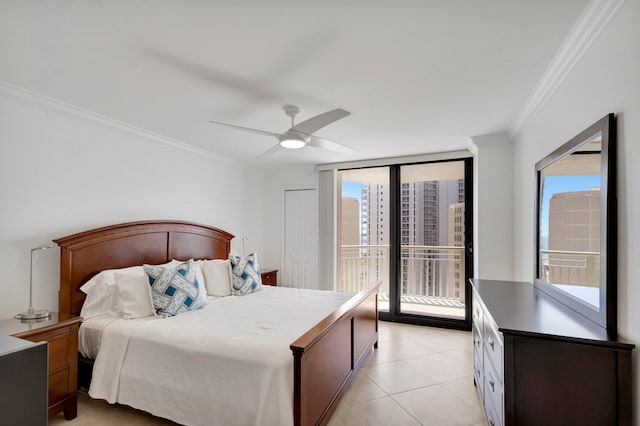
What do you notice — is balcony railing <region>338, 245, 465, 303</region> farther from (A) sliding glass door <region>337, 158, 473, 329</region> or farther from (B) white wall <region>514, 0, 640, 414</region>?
(B) white wall <region>514, 0, 640, 414</region>

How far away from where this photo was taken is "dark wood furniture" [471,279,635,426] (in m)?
1.30

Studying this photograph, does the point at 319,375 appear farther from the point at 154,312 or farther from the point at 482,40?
the point at 482,40

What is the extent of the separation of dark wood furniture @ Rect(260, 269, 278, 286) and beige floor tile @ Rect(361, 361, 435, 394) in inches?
81.1

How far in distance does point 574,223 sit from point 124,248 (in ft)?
12.0

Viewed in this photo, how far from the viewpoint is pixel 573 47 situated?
68.3 inches

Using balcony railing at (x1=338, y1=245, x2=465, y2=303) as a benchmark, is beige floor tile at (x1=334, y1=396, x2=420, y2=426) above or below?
below

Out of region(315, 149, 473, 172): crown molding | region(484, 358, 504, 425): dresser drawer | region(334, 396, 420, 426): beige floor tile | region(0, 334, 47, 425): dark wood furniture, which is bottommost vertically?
region(334, 396, 420, 426): beige floor tile

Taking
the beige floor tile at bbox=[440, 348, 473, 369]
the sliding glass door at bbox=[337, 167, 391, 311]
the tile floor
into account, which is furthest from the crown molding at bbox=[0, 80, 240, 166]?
the beige floor tile at bbox=[440, 348, 473, 369]

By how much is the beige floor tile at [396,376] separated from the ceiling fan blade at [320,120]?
2.29 m

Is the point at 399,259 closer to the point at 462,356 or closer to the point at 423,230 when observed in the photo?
the point at 423,230

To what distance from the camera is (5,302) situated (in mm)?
2344

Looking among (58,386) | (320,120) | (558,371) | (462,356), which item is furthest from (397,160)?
(58,386)

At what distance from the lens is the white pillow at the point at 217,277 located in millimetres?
3480

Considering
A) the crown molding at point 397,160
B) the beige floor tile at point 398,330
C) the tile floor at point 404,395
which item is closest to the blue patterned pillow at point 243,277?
the tile floor at point 404,395
